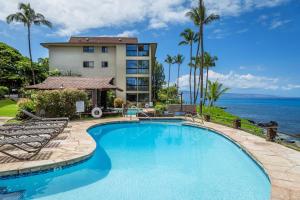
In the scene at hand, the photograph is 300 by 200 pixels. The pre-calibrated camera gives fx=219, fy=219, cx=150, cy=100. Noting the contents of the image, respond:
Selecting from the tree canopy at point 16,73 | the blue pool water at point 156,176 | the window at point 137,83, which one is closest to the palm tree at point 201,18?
the blue pool water at point 156,176

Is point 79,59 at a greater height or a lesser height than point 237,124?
greater

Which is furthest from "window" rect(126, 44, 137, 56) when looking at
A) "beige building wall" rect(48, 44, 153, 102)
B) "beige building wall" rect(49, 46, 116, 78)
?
"beige building wall" rect(49, 46, 116, 78)

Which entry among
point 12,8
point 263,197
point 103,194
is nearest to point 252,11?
point 263,197

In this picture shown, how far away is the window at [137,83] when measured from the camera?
106 ft

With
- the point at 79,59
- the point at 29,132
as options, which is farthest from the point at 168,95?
the point at 29,132

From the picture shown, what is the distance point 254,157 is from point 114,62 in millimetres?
27886

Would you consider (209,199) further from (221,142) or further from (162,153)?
(221,142)

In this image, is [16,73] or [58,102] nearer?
[58,102]

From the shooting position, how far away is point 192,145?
11.6 m

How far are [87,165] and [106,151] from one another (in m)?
2.48

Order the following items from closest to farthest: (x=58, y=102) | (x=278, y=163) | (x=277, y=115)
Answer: (x=278, y=163) → (x=58, y=102) → (x=277, y=115)

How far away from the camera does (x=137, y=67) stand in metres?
32.3

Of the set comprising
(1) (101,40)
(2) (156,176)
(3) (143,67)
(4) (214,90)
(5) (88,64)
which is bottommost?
(2) (156,176)

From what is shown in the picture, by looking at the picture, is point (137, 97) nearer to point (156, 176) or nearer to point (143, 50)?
point (143, 50)
